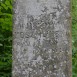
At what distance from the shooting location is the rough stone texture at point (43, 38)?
8.50 feet

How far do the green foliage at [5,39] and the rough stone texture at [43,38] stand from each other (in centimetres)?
109

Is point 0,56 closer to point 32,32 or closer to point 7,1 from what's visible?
point 7,1

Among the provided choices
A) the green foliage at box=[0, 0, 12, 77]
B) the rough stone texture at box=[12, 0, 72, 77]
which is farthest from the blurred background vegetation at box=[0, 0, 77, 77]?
the rough stone texture at box=[12, 0, 72, 77]

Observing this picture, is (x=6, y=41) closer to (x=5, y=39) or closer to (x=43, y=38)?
(x=5, y=39)

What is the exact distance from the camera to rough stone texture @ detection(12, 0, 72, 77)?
2.59 metres

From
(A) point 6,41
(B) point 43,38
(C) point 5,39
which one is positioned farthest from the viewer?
(A) point 6,41

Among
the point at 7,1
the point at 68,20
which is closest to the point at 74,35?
the point at 7,1

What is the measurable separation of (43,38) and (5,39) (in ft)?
4.52

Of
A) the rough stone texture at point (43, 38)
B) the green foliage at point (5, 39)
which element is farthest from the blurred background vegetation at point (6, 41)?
the rough stone texture at point (43, 38)

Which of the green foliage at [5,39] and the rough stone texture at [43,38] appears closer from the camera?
the rough stone texture at [43,38]

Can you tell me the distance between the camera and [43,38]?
→ 2.59m

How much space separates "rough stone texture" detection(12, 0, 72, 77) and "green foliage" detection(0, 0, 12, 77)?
1.09m

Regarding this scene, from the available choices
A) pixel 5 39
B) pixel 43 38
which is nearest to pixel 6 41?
pixel 5 39

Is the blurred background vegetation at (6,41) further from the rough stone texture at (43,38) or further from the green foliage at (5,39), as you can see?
the rough stone texture at (43,38)
